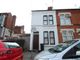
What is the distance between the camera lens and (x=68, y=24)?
2489cm

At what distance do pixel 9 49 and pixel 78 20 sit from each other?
1983 cm

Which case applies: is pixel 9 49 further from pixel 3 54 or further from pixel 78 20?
pixel 78 20

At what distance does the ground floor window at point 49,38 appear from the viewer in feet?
80.0

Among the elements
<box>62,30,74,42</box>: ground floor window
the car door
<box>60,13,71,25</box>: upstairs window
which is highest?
<box>60,13,71,25</box>: upstairs window

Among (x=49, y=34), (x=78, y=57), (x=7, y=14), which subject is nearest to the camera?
A: (x=78, y=57)

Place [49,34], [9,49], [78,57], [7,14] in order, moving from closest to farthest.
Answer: [78,57]
[9,49]
[49,34]
[7,14]

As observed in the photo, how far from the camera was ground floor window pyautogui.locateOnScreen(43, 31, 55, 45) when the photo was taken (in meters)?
24.4

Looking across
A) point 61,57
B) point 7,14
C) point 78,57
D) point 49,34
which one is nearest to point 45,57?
point 61,57

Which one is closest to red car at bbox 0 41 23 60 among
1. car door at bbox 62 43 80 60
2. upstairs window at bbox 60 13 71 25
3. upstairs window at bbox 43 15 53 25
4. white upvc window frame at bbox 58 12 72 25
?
car door at bbox 62 43 80 60

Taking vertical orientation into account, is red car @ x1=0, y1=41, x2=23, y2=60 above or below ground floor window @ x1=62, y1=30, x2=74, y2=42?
below

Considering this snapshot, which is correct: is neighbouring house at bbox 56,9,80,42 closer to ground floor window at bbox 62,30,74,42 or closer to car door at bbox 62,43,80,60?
ground floor window at bbox 62,30,74,42

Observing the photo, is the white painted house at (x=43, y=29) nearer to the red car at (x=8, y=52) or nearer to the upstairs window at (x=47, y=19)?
the upstairs window at (x=47, y=19)

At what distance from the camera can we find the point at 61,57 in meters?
5.98

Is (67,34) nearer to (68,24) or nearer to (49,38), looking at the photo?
(68,24)
